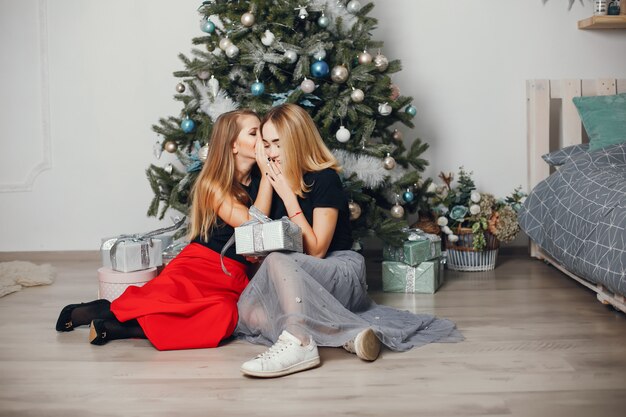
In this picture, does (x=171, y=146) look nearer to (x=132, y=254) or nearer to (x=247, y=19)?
(x=132, y=254)

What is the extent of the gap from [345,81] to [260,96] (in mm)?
348

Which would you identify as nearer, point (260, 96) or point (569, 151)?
point (260, 96)

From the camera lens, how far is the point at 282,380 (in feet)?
7.14

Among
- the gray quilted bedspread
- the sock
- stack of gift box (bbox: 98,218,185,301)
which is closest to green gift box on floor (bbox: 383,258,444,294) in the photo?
the gray quilted bedspread

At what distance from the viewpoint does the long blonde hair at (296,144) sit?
104 inches

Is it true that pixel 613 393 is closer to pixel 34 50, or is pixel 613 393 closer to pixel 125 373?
pixel 125 373

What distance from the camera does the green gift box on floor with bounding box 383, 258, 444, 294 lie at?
3277 mm

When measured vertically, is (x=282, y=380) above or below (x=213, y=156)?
below

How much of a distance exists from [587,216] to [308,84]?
1179 millimetres

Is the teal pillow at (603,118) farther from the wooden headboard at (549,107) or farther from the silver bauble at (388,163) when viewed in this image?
the silver bauble at (388,163)

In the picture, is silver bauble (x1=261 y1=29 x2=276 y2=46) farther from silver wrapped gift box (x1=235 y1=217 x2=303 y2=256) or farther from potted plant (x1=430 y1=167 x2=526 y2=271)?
potted plant (x1=430 y1=167 x2=526 y2=271)

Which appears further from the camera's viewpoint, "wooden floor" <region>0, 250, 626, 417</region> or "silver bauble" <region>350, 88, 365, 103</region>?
"silver bauble" <region>350, 88, 365, 103</region>

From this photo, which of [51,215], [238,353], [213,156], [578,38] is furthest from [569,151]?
[51,215]

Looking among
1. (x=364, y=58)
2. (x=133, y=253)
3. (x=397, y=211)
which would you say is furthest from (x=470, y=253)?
(x=133, y=253)
